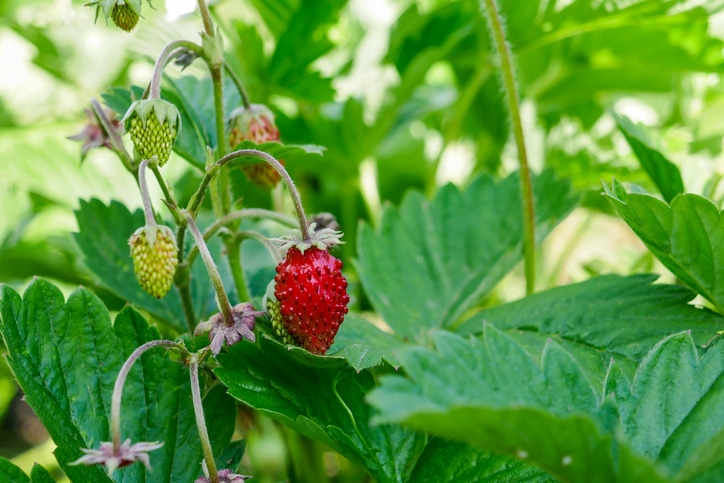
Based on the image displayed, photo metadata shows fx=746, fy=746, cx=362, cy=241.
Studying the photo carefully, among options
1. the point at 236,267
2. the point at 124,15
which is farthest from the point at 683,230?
the point at 124,15

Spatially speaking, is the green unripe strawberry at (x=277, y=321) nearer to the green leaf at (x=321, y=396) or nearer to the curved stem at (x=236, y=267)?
the green leaf at (x=321, y=396)

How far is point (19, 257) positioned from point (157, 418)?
0.90 meters

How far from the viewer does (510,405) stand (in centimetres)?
58

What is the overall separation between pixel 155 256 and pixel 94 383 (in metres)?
0.18

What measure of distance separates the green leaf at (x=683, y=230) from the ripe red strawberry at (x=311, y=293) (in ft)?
0.96

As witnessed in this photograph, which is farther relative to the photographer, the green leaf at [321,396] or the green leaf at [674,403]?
the green leaf at [321,396]

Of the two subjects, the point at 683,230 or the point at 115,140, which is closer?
the point at 683,230

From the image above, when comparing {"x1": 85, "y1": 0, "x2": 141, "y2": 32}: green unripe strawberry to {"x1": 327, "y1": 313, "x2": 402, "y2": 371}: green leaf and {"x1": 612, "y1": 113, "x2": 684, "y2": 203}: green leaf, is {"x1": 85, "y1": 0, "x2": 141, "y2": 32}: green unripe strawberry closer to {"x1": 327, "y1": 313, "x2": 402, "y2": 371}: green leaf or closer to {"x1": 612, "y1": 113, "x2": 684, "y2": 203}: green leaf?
{"x1": 327, "y1": 313, "x2": 402, "y2": 371}: green leaf

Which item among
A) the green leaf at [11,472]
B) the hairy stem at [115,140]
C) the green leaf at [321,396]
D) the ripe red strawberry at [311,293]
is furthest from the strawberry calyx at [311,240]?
the green leaf at [11,472]

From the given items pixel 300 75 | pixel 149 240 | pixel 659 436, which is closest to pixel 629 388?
pixel 659 436

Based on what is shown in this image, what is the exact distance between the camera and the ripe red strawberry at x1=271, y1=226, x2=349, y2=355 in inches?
29.5

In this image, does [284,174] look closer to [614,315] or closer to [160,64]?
[160,64]

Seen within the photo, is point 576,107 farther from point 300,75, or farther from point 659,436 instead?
point 659,436

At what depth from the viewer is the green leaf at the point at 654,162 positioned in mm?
938
